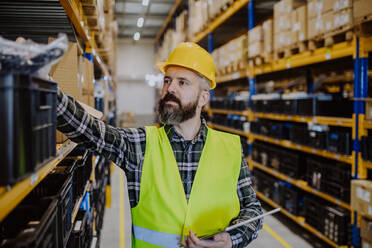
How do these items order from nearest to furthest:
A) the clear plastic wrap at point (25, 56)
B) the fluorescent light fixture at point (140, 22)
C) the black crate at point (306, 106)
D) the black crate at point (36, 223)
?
1. the clear plastic wrap at point (25, 56)
2. the black crate at point (36, 223)
3. the black crate at point (306, 106)
4. the fluorescent light fixture at point (140, 22)

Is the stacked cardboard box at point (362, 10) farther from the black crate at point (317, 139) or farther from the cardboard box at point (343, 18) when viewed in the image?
the black crate at point (317, 139)

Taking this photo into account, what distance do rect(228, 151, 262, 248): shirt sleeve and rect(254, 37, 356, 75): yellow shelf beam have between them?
223 centimetres

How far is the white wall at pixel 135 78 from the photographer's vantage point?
19766 mm

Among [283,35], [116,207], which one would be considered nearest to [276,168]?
[283,35]

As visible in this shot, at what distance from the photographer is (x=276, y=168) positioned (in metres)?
5.23

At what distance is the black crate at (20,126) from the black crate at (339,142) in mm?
3374

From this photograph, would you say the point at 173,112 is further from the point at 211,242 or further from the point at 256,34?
the point at 256,34

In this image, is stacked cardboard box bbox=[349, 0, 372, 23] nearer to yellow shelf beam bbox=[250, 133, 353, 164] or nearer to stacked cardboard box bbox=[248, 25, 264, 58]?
yellow shelf beam bbox=[250, 133, 353, 164]

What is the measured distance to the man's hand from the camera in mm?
1578

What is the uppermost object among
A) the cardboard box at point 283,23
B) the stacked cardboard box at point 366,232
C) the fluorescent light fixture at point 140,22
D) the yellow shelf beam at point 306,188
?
the fluorescent light fixture at point 140,22

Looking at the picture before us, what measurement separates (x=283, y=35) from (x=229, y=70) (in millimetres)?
2262

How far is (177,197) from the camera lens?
6.03 feet

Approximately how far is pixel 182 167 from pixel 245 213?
0.48 metres

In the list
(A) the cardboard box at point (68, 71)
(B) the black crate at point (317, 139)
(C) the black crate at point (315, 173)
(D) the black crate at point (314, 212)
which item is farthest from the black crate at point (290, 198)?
(A) the cardboard box at point (68, 71)
